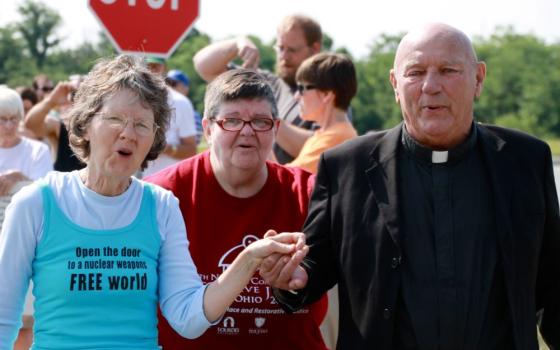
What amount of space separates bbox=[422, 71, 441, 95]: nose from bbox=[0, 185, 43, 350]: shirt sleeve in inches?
59.4

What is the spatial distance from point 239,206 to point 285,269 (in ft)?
2.83

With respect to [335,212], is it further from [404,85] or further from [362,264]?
[404,85]

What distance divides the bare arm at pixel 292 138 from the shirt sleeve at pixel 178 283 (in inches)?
115

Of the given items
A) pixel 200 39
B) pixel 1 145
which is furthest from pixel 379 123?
pixel 1 145

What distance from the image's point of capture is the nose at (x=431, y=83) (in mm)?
3754

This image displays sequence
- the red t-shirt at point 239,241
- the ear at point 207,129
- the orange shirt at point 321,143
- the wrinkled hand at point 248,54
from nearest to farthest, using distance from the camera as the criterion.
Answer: the red t-shirt at point 239,241 → the ear at point 207,129 → the orange shirt at point 321,143 → the wrinkled hand at point 248,54

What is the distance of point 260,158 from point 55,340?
4.58 feet

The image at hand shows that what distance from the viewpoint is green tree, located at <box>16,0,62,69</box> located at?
356 ft

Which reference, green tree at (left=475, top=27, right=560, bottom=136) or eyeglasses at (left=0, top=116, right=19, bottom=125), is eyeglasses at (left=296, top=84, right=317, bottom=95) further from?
green tree at (left=475, top=27, right=560, bottom=136)

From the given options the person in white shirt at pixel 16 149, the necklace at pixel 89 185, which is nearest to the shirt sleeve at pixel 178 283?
the necklace at pixel 89 185

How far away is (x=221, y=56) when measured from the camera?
6.61 meters

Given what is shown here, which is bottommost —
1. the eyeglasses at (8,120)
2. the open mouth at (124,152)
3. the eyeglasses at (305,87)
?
the open mouth at (124,152)

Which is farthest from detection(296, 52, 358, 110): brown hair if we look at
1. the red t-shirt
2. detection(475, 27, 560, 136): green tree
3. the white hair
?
detection(475, 27, 560, 136): green tree

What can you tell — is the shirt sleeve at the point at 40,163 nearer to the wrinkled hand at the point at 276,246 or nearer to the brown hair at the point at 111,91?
the brown hair at the point at 111,91
